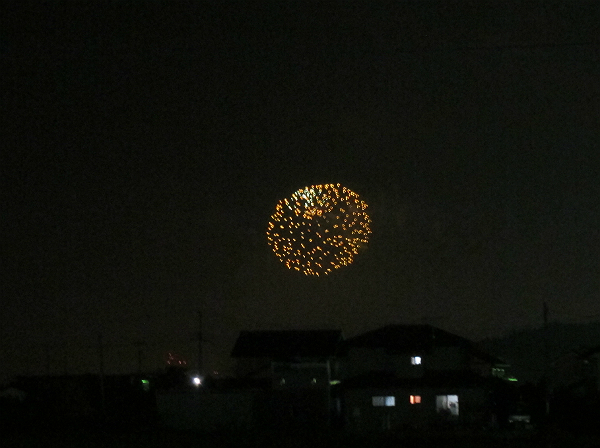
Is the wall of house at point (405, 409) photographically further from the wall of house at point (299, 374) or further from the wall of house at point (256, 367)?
the wall of house at point (256, 367)

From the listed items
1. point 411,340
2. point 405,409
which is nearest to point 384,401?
point 405,409

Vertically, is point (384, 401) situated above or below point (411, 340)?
below

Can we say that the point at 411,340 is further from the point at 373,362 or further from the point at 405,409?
the point at 405,409

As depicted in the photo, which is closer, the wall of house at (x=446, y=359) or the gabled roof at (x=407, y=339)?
the wall of house at (x=446, y=359)

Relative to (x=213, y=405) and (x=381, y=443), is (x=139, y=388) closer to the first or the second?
(x=213, y=405)

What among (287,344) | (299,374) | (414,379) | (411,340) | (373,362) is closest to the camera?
(414,379)

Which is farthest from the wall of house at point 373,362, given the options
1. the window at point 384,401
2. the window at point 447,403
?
the window at point 447,403
